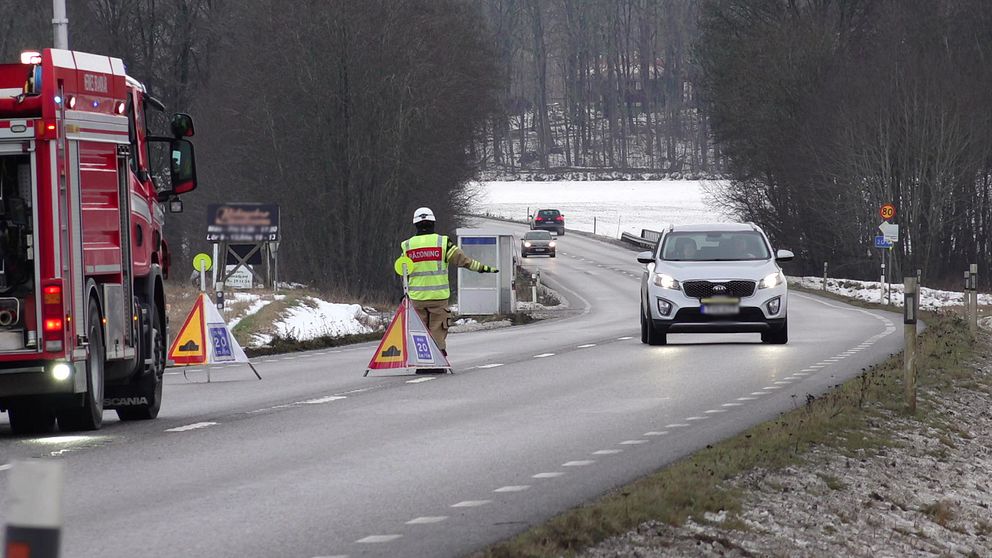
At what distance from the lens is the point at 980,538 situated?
426 inches

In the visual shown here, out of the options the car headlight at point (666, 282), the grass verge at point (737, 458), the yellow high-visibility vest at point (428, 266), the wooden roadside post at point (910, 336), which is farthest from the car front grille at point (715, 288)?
the wooden roadside post at point (910, 336)

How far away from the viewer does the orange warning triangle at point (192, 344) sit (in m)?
20.3

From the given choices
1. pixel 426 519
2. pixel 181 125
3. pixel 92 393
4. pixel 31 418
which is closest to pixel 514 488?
pixel 426 519

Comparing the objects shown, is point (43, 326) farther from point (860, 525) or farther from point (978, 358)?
point (978, 358)

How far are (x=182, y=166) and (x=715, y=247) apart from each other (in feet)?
40.8

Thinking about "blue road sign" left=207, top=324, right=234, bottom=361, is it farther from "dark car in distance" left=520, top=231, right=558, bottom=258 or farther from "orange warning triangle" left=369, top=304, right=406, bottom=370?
"dark car in distance" left=520, top=231, right=558, bottom=258

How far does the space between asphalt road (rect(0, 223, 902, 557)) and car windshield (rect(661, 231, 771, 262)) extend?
1685 mm

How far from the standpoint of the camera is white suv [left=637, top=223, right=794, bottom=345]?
25.4 metres

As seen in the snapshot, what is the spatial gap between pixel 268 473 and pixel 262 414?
4.52m

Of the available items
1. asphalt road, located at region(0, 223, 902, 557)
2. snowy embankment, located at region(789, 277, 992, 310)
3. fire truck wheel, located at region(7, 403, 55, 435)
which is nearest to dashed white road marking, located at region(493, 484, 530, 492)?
asphalt road, located at region(0, 223, 902, 557)

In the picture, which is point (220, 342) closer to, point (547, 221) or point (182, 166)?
point (182, 166)

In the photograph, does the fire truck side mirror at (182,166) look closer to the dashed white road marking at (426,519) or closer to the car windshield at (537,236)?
the dashed white road marking at (426,519)

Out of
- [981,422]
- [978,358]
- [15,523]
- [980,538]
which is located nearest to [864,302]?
[978,358]

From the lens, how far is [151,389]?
15.3 metres
